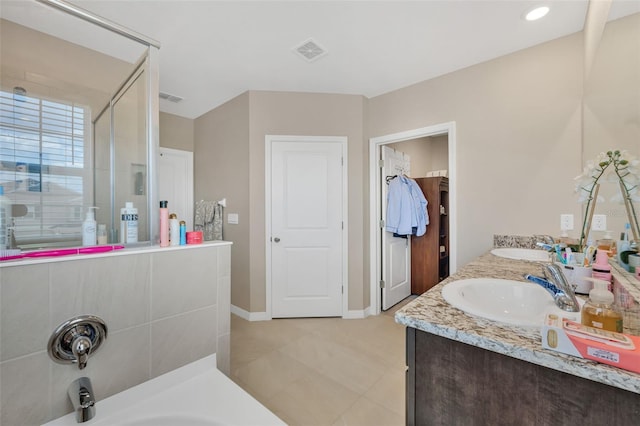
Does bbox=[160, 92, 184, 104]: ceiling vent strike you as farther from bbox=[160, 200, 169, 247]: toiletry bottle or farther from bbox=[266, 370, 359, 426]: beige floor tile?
bbox=[266, 370, 359, 426]: beige floor tile

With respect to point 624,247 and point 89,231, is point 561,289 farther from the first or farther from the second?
point 89,231

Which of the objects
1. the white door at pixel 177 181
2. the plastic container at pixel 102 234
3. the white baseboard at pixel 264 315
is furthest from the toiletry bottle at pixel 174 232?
the white door at pixel 177 181

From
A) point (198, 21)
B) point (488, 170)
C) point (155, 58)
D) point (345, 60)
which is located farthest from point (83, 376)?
point (488, 170)

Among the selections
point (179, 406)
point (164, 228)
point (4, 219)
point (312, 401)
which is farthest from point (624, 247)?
point (4, 219)

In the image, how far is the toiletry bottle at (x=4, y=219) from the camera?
1.02 metres

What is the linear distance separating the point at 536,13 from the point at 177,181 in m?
3.85

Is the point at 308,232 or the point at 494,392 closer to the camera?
the point at 494,392

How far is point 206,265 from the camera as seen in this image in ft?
4.56

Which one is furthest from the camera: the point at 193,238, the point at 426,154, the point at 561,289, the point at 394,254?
the point at 426,154

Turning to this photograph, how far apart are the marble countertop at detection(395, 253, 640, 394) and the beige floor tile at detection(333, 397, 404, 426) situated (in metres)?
0.95

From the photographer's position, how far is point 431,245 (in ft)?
11.1

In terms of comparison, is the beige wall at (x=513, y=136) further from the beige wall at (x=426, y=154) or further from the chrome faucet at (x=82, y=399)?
the chrome faucet at (x=82, y=399)

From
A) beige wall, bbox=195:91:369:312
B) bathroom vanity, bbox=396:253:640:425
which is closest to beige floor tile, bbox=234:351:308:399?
beige wall, bbox=195:91:369:312

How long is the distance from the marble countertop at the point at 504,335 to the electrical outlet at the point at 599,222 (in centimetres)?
28
